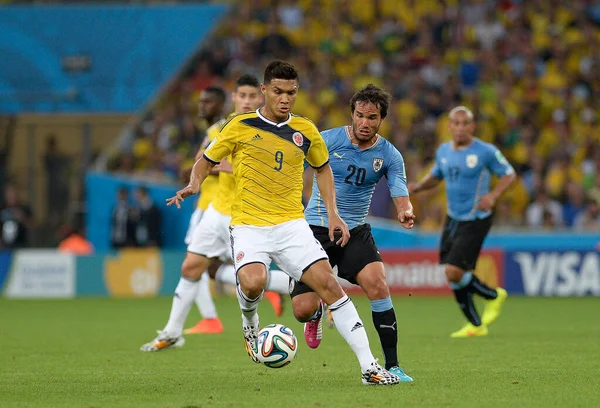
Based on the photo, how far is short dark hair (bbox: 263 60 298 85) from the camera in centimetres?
787

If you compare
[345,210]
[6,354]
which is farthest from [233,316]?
[345,210]

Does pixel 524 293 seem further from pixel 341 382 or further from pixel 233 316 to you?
pixel 341 382

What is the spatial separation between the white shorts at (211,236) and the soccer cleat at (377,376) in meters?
3.53

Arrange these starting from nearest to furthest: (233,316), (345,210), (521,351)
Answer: (345,210) → (521,351) → (233,316)

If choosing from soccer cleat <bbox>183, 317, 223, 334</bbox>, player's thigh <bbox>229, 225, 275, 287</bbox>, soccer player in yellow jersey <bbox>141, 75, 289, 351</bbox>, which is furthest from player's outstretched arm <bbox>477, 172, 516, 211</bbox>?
player's thigh <bbox>229, 225, 275, 287</bbox>

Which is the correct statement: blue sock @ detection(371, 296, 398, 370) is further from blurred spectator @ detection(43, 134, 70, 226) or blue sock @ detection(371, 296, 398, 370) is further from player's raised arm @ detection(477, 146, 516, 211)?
blurred spectator @ detection(43, 134, 70, 226)

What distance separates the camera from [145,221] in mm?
21562

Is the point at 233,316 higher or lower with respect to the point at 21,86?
lower

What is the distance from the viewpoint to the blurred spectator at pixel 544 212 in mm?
19734

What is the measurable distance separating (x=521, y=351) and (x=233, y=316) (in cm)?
609

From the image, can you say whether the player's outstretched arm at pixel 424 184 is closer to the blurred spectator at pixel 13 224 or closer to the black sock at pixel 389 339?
the black sock at pixel 389 339

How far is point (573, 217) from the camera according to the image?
65.0 ft

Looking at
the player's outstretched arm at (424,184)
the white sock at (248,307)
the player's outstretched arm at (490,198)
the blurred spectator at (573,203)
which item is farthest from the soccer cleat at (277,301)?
the blurred spectator at (573,203)

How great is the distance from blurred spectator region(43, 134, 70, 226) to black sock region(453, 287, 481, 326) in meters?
13.5
